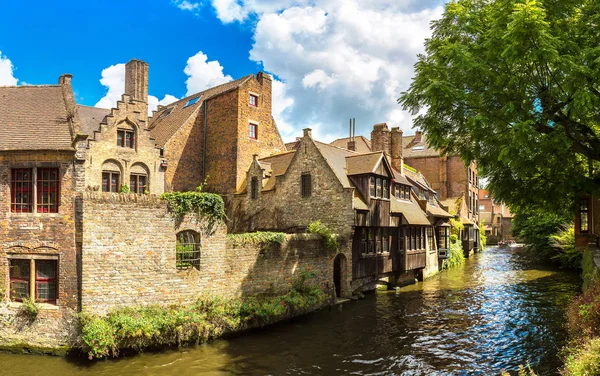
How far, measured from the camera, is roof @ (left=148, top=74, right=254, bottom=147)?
31.1 metres

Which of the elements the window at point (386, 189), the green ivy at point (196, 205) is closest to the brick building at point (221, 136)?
the window at point (386, 189)

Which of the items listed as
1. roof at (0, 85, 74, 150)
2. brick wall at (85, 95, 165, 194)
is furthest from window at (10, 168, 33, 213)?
brick wall at (85, 95, 165, 194)

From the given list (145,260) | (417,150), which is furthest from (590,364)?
(417,150)

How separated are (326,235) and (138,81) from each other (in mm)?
16832

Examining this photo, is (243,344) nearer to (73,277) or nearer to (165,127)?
(73,277)

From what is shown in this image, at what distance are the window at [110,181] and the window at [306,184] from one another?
10350mm

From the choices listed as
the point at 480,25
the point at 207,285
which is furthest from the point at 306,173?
the point at 480,25

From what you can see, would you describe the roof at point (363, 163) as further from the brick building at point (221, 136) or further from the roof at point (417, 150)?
the roof at point (417, 150)

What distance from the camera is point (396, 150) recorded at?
32.4m

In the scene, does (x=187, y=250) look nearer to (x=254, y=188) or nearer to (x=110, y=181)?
(x=110, y=181)

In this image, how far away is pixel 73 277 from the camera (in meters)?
15.1

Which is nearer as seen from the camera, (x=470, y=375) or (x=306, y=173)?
(x=470, y=375)

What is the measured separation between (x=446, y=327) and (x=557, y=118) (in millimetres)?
9741

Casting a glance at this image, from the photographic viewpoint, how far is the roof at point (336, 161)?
23877mm
